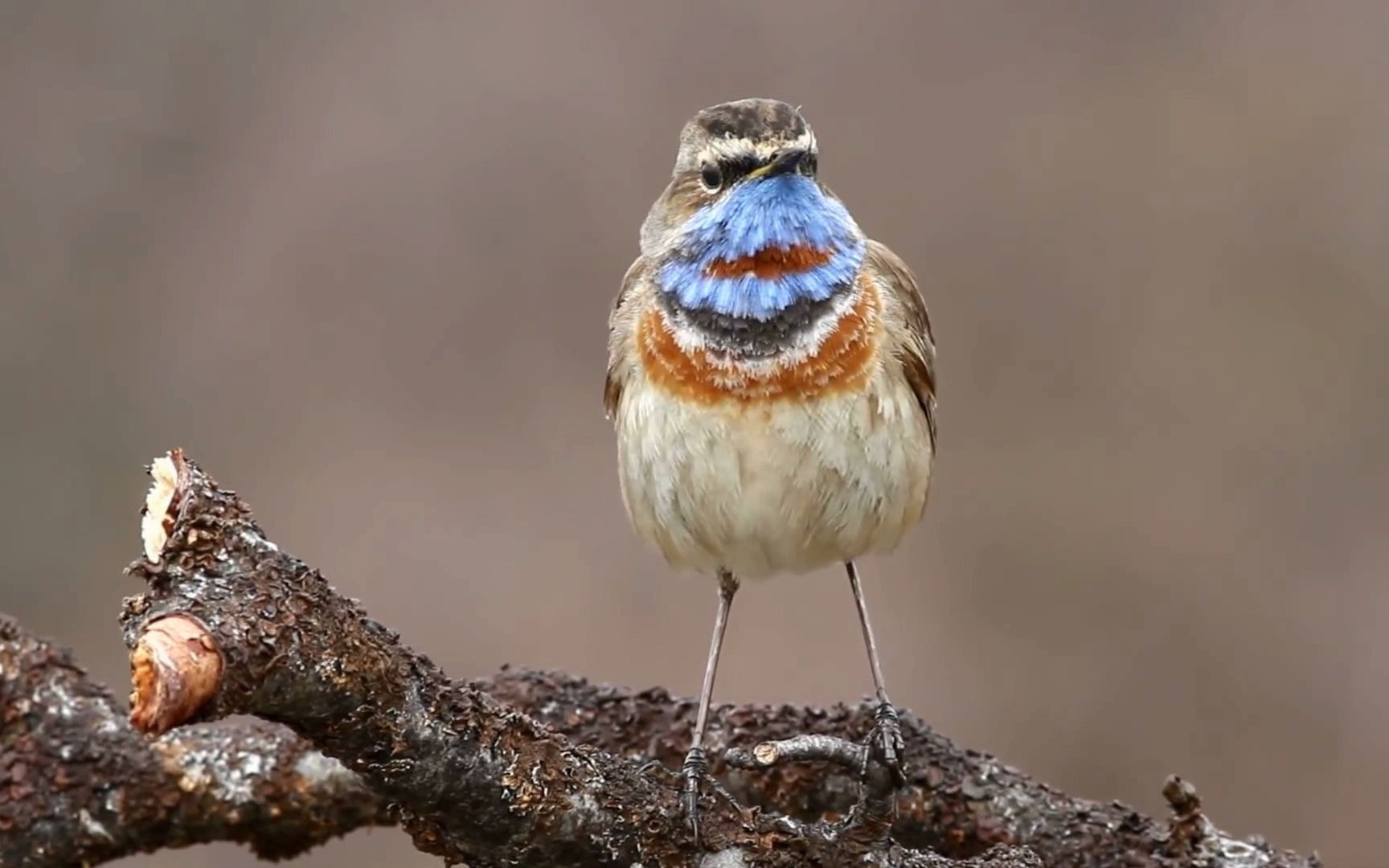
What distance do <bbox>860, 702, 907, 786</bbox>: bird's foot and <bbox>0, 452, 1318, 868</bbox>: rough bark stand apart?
0.07 m

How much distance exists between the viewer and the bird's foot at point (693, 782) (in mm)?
3777

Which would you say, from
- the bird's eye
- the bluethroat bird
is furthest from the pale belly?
the bird's eye

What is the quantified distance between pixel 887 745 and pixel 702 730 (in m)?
0.50

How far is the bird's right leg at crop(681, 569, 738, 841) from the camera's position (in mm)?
3801

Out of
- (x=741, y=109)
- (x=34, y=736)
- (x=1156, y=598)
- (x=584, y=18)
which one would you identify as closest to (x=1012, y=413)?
(x=1156, y=598)

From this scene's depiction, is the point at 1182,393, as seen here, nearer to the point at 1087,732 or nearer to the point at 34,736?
the point at 1087,732

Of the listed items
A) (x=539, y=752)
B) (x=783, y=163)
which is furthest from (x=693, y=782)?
(x=783, y=163)

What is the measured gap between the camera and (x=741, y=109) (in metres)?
4.77

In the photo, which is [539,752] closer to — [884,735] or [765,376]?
[884,735]

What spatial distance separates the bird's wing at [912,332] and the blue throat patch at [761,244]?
0.21 meters

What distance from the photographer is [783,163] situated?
467 cm

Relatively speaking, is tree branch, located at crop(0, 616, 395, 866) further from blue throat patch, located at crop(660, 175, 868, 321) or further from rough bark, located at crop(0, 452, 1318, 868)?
blue throat patch, located at crop(660, 175, 868, 321)

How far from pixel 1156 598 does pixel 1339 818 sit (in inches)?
46.9

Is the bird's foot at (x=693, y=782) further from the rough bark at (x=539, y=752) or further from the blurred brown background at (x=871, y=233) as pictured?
the blurred brown background at (x=871, y=233)
